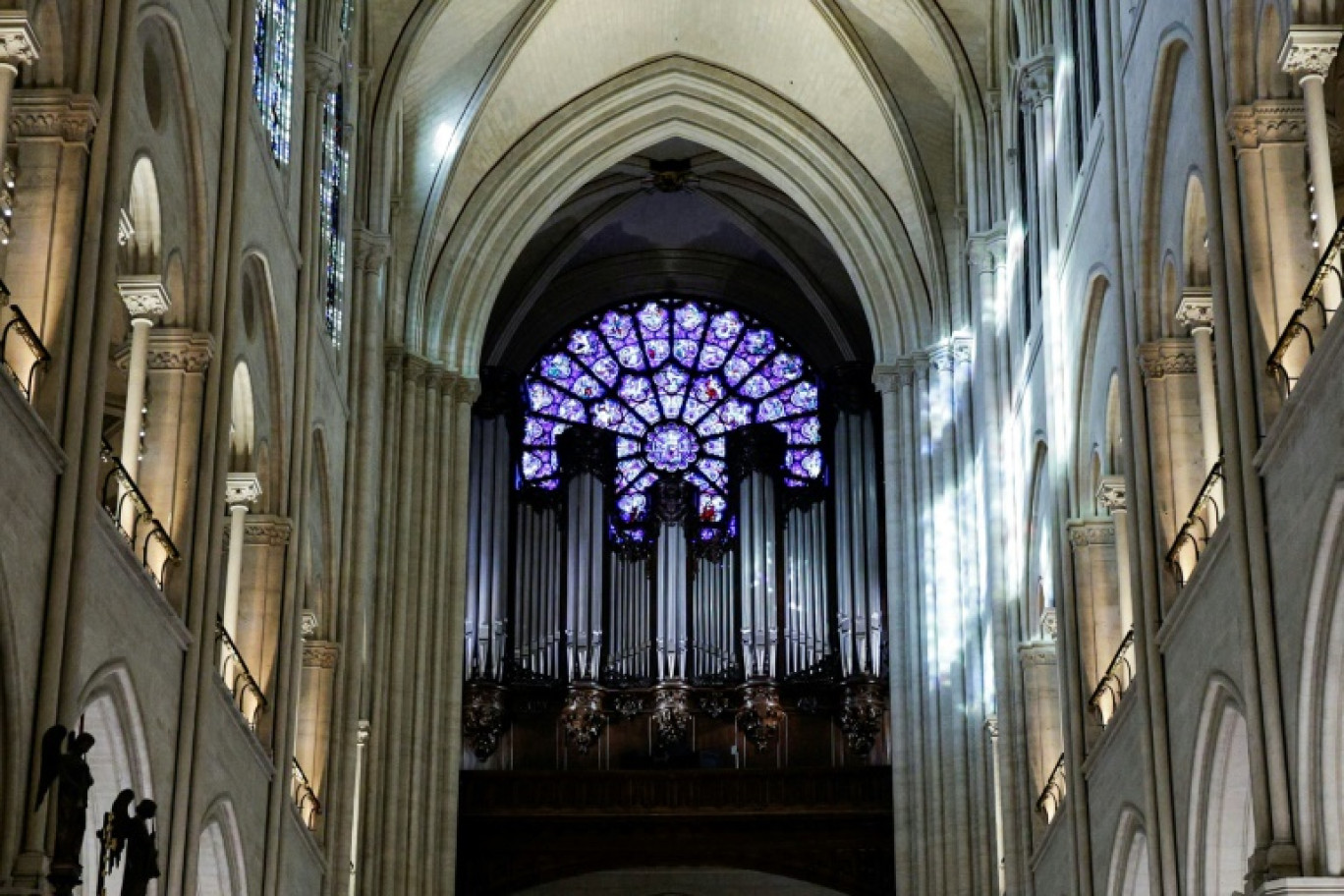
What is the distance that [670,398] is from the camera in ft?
115

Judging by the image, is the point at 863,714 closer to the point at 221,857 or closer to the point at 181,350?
the point at 221,857

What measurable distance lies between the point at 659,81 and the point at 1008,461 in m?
8.13

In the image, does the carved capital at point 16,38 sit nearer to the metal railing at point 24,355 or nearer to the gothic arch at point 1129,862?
the metal railing at point 24,355

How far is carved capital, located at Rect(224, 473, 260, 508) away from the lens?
18.8 metres

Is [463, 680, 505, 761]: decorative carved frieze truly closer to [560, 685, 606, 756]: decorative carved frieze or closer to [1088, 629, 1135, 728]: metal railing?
[560, 685, 606, 756]: decorative carved frieze

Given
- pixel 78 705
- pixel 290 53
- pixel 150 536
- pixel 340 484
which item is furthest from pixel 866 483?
pixel 78 705

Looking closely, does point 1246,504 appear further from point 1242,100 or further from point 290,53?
point 290,53

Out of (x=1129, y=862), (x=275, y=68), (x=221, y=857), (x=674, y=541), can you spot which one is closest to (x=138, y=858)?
(x=221, y=857)

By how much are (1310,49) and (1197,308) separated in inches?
131

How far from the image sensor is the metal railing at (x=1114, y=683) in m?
18.3

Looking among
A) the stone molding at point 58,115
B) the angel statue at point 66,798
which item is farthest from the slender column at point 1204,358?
the angel statue at point 66,798

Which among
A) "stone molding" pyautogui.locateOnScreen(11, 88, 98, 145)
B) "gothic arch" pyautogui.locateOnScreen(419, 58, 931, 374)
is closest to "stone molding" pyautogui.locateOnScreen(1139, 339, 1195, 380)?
"stone molding" pyautogui.locateOnScreen(11, 88, 98, 145)

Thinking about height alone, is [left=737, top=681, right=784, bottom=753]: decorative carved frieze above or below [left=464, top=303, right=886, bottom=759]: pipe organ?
below

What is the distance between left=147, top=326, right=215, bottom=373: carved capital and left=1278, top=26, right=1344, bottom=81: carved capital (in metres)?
7.60
